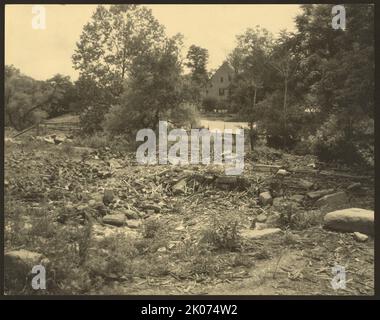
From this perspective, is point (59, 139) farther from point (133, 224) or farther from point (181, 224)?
point (181, 224)

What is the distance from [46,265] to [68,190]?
2308 mm

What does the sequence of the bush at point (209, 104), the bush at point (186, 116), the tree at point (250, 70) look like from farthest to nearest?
the bush at point (209, 104)
the bush at point (186, 116)
the tree at point (250, 70)

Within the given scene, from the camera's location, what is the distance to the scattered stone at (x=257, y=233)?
7.39 meters

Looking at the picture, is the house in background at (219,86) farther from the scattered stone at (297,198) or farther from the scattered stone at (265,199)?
the scattered stone at (297,198)

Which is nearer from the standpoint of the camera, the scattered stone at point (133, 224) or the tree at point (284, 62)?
the scattered stone at point (133, 224)

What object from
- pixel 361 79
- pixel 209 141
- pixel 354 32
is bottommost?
pixel 209 141

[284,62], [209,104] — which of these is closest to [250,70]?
[284,62]

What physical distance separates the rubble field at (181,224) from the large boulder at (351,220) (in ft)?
0.06

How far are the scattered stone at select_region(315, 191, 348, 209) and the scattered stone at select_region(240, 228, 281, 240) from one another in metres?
1.22

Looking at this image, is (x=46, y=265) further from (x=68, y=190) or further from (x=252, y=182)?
(x=252, y=182)

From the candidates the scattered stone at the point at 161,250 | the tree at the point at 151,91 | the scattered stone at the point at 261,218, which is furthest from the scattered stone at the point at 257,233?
the tree at the point at 151,91

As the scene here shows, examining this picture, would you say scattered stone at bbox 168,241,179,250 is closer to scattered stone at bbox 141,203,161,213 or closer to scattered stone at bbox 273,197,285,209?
scattered stone at bbox 141,203,161,213

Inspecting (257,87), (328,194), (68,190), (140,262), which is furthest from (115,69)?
(328,194)
